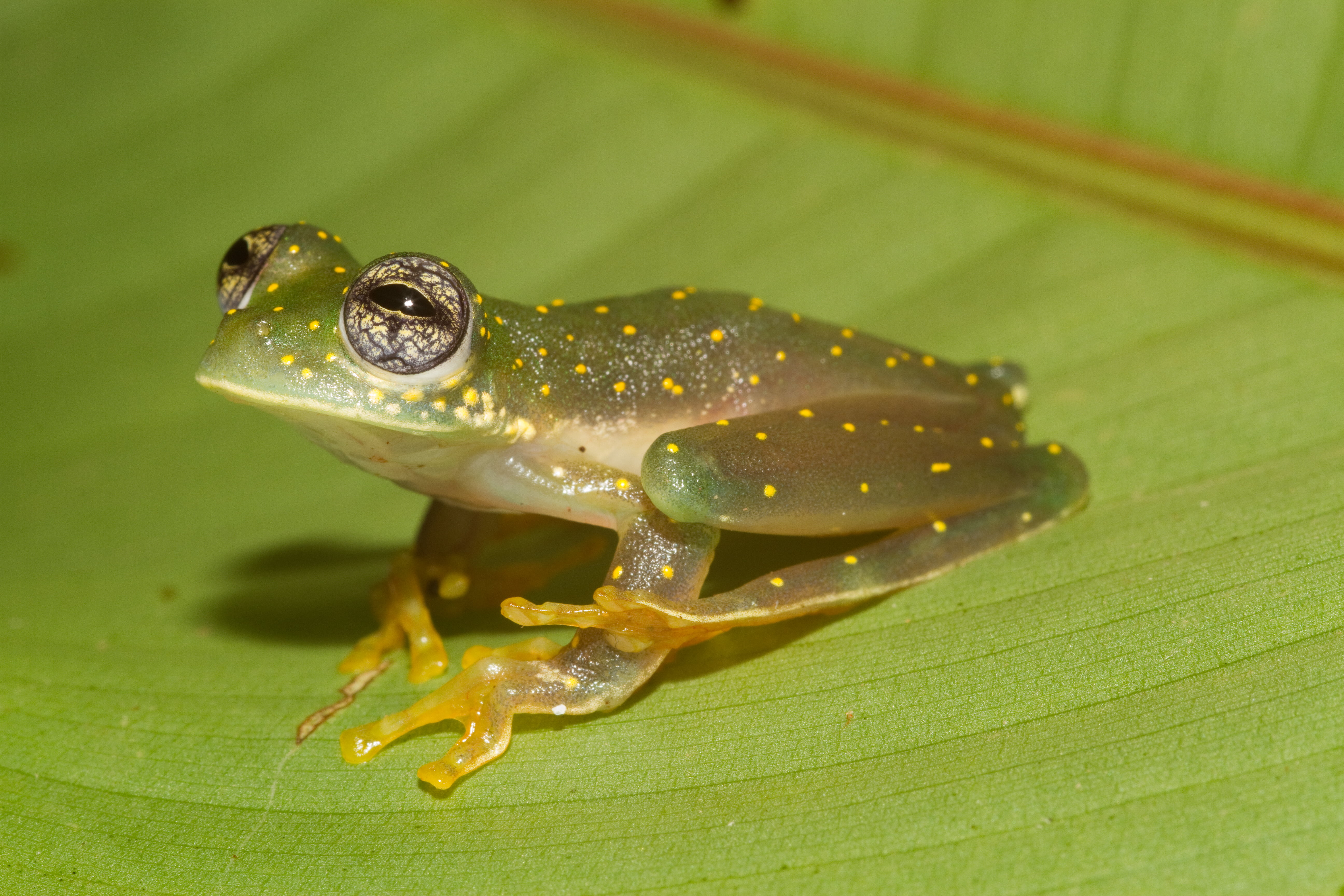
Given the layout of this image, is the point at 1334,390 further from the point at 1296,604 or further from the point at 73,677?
the point at 73,677

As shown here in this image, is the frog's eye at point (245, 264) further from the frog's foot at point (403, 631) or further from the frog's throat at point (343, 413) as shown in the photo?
the frog's foot at point (403, 631)

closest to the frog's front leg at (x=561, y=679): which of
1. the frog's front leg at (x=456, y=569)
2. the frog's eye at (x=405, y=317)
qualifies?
the frog's front leg at (x=456, y=569)

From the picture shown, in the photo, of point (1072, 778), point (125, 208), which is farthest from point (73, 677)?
point (125, 208)

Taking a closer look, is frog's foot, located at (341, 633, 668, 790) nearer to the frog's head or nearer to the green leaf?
the green leaf

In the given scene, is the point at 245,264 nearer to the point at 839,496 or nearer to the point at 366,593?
the point at 366,593

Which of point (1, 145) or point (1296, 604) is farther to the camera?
point (1, 145)

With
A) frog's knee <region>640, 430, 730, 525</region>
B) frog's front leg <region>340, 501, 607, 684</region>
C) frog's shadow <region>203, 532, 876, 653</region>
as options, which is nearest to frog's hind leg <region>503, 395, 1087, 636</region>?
frog's knee <region>640, 430, 730, 525</region>
